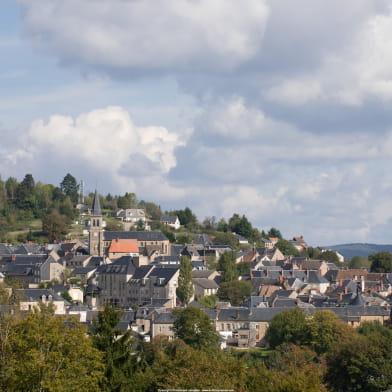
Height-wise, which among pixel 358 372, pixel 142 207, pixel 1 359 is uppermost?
pixel 142 207

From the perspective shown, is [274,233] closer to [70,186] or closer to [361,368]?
[70,186]

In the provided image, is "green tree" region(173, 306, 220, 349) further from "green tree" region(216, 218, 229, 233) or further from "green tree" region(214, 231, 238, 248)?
"green tree" region(216, 218, 229, 233)

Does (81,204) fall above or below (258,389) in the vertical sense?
above

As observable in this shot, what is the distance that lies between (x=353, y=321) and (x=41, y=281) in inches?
1647

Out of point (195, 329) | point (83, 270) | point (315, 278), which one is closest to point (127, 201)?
point (83, 270)

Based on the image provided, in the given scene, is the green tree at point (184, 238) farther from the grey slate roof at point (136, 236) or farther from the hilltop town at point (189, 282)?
the grey slate roof at point (136, 236)

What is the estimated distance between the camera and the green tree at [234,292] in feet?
344

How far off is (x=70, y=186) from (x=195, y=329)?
104396 millimetres

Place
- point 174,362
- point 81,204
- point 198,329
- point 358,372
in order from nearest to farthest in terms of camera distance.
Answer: point 174,362
point 358,372
point 198,329
point 81,204

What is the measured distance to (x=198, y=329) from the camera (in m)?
83.4

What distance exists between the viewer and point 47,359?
113 ft

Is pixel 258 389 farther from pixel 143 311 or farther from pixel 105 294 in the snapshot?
pixel 105 294

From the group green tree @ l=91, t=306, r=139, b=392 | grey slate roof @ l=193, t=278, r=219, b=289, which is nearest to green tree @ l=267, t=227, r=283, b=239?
grey slate roof @ l=193, t=278, r=219, b=289

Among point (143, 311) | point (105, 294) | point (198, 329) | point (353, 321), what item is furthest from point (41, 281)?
point (353, 321)
